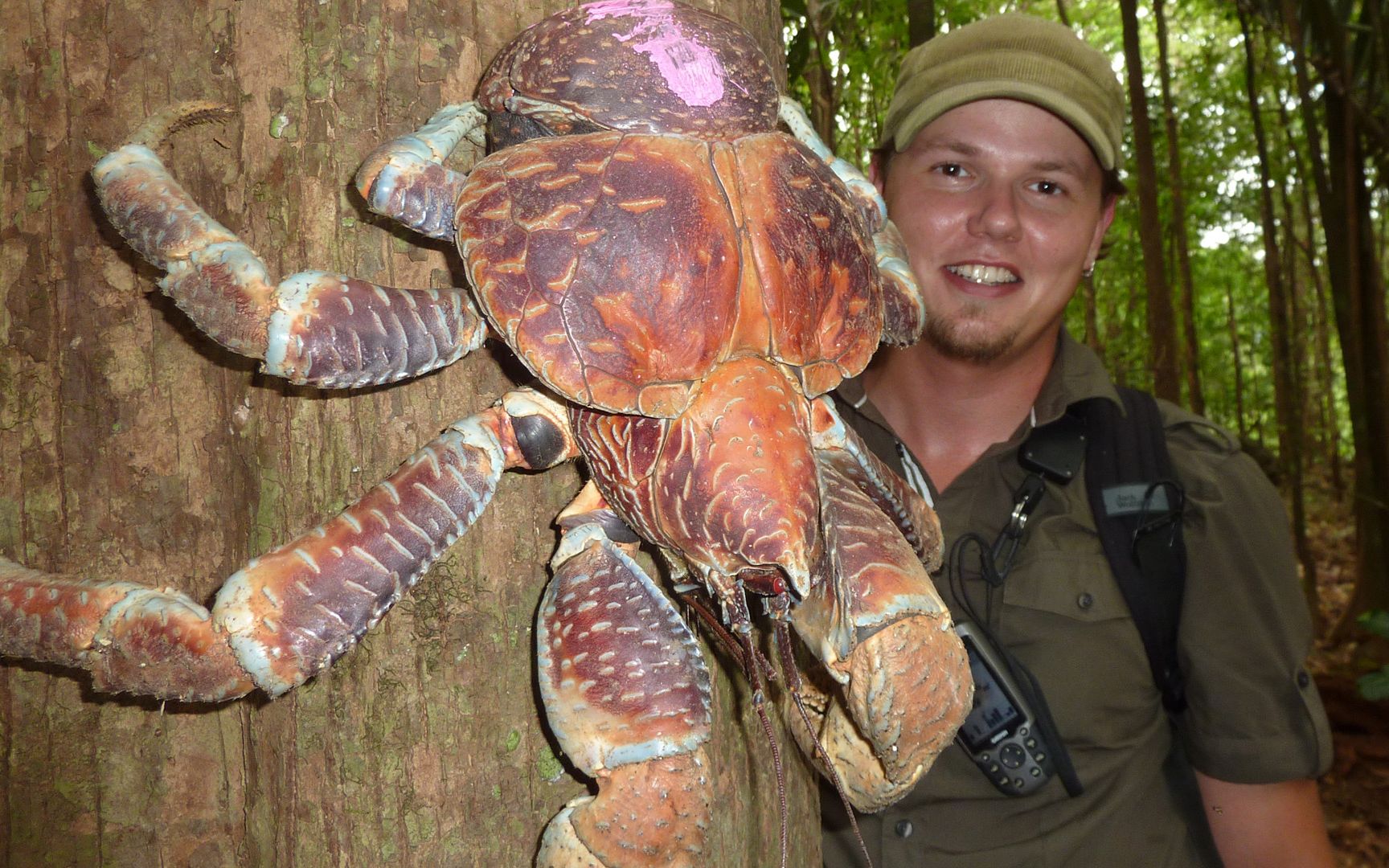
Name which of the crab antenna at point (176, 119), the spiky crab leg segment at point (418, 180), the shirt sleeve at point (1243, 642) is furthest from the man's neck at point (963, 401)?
the crab antenna at point (176, 119)

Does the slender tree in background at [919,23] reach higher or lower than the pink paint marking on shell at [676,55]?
higher

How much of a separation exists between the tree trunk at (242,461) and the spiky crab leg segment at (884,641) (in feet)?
1.30

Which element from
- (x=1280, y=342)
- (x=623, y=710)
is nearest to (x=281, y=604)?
(x=623, y=710)

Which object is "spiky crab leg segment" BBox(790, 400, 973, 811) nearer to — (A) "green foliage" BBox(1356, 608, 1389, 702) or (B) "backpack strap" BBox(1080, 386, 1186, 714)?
(B) "backpack strap" BBox(1080, 386, 1186, 714)

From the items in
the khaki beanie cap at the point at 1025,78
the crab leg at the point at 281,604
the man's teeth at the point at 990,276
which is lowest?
the crab leg at the point at 281,604

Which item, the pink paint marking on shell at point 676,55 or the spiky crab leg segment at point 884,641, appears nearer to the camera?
the pink paint marking on shell at point 676,55

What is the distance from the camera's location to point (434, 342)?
112 cm

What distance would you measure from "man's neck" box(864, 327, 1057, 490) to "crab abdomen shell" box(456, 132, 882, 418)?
191 cm

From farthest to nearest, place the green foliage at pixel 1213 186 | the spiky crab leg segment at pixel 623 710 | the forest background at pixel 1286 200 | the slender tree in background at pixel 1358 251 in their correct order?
the green foliage at pixel 1213 186, the slender tree in background at pixel 1358 251, the forest background at pixel 1286 200, the spiky crab leg segment at pixel 623 710

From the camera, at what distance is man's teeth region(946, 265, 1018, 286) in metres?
2.74

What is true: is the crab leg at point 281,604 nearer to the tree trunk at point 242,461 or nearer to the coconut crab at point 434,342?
the coconut crab at point 434,342

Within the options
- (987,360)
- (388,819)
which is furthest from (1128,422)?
(388,819)

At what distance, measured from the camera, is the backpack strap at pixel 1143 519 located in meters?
2.36

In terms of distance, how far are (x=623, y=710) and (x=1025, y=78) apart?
2262 millimetres
